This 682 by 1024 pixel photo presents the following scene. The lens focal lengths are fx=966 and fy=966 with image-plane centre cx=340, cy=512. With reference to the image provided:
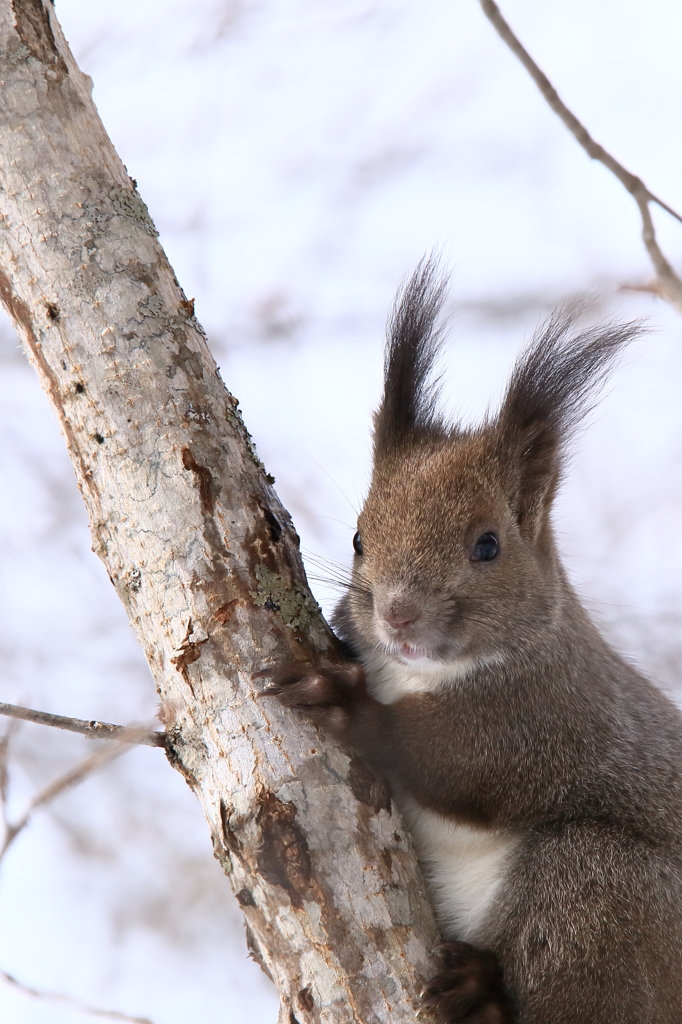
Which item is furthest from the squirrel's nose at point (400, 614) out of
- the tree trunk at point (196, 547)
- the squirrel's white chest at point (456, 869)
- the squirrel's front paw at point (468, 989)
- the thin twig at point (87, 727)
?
the squirrel's front paw at point (468, 989)

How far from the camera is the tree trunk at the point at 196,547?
237 cm

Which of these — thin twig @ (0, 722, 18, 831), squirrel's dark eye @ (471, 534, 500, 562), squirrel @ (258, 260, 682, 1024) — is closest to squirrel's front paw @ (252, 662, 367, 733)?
squirrel @ (258, 260, 682, 1024)

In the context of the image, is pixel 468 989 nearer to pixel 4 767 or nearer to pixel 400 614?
pixel 400 614

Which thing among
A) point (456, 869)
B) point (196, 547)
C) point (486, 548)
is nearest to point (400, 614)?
point (486, 548)

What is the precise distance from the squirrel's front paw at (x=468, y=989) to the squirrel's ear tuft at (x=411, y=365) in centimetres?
173

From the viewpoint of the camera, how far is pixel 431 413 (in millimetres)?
3619

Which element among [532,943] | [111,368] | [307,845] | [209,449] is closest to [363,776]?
[307,845]

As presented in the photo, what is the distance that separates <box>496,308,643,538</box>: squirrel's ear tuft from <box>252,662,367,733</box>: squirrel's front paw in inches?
41.9

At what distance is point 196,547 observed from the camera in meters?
2.63

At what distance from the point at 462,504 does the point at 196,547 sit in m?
1.03

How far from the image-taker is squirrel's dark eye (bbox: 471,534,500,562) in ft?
10.5

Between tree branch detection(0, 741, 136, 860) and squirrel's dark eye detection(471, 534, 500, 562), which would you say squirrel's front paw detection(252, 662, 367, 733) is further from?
squirrel's dark eye detection(471, 534, 500, 562)

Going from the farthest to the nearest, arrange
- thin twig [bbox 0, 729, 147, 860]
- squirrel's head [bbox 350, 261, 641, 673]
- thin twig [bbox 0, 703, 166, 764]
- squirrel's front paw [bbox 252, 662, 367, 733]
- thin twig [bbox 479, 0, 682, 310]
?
1. squirrel's head [bbox 350, 261, 641, 673]
2. squirrel's front paw [bbox 252, 662, 367, 733]
3. thin twig [bbox 0, 703, 166, 764]
4. thin twig [bbox 0, 729, 147, 860]
5. thin twig [bbox 479, 0, 682, 310]

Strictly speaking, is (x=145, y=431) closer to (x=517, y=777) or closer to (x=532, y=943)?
(x=517, y=777)
